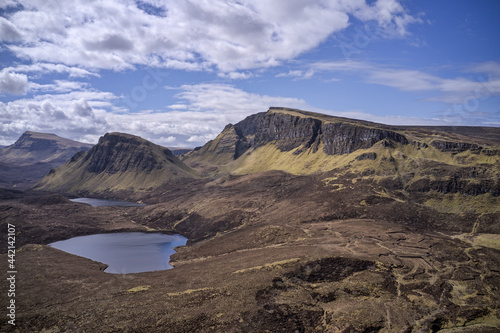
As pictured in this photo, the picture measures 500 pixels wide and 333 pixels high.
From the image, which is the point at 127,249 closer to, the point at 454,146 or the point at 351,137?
the point at 351,137

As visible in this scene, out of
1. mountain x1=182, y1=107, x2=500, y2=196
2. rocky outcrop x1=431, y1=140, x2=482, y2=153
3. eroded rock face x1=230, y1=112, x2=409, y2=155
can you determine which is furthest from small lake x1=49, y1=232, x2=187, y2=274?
rocky outcrop x1=431, y1=140, x2=482, y2=153

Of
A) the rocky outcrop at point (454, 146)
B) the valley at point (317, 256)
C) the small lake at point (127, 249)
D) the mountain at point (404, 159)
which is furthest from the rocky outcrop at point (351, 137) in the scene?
the small lake at point (127, 249)

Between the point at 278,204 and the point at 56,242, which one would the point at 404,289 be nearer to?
the point at 278,204

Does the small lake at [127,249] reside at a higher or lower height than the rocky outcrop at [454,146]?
lower

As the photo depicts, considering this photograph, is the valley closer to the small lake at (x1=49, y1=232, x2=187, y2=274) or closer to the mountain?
the mountain

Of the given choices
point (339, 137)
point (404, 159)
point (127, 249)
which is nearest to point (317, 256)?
point (127, 249)

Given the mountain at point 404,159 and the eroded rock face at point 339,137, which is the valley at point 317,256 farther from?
the eroded rock face at point 339,137

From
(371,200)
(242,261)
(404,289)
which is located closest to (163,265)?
(242,261)
